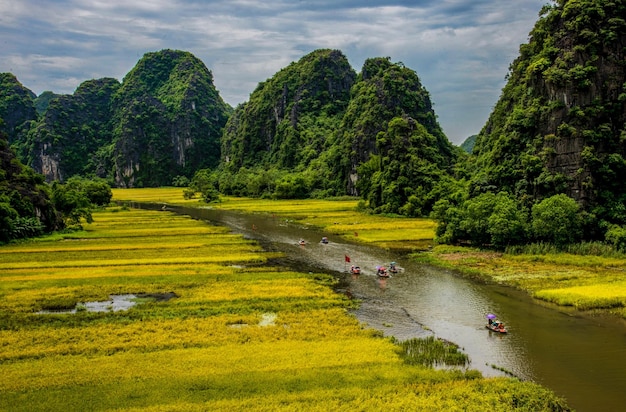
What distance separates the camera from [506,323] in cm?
2703

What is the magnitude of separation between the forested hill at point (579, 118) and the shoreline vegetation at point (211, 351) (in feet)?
89.4

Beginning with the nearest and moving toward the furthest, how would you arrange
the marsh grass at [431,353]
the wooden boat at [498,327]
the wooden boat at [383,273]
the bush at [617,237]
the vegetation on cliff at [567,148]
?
the marsh grass at [431,353], the wooden boat at [498,327], the wooden boat at [383,273], the bush at [617,237], the vegetation on cliff at [567,148]

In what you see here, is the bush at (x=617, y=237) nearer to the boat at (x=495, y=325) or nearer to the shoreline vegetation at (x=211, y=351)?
the boat at (x=495, y=325)

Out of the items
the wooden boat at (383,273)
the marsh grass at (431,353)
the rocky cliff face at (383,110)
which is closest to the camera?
the marsh grass at (431,353)

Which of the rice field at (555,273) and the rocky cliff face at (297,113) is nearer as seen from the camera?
the rice field at (555,273)

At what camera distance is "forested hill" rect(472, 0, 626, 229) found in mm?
47812

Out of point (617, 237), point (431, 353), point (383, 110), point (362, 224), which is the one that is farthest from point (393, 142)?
point (431, 353)

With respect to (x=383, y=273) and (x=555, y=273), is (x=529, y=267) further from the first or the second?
(x=383, y=273)

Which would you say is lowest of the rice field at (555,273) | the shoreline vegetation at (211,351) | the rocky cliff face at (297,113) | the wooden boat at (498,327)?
the shoreline vegetation at (211,351)

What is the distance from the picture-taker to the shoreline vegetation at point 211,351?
17828 millimetres

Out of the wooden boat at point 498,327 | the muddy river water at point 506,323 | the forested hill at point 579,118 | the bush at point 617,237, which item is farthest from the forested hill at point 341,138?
the wooden boat at point 498,327

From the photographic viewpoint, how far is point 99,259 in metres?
45.8

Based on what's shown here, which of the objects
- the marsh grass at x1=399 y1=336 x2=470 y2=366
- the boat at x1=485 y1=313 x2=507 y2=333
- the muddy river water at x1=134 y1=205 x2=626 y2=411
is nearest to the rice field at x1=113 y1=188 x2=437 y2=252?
the muddy river water at x1=134 y1=205 x2=626 y2=411

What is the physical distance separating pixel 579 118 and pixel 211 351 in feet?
143
